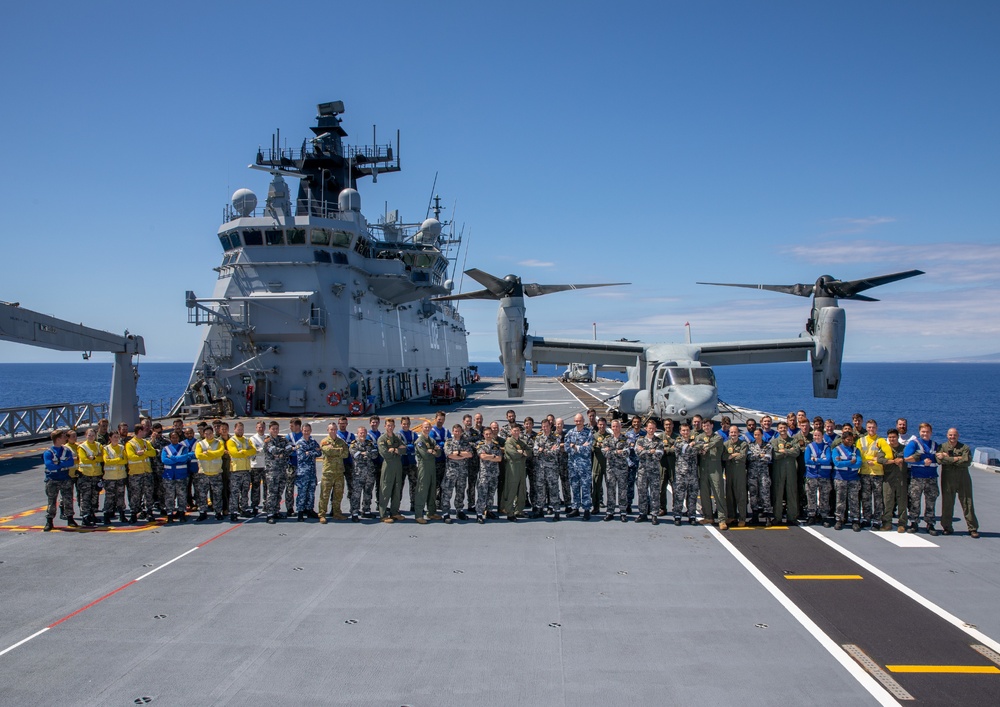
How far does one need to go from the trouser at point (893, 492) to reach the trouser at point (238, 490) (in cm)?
926

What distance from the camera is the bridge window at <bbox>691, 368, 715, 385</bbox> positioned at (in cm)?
1708

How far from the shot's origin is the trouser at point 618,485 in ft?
30.9

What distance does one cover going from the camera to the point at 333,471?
930 centimetres

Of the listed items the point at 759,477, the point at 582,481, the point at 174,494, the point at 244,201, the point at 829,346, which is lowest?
the point at 174,494

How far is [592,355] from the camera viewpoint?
70.9ft

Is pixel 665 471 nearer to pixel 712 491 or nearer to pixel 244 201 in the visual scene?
pixel 712 491

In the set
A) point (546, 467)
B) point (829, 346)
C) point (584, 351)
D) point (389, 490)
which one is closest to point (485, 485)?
point (546, 467)

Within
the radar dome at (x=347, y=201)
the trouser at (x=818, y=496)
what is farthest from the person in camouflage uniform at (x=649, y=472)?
the radar dome at (x=347, y=201)

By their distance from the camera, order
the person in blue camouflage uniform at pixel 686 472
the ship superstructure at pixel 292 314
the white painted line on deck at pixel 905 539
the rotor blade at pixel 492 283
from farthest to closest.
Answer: the ship superstructure at pixel 292 314 → the rotor blade at pixel 492 283 → the person in blue camouflage uniform at pixel 686 472 → the white painted line on deck at pixel 905 539

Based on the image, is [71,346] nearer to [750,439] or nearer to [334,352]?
[334,352]

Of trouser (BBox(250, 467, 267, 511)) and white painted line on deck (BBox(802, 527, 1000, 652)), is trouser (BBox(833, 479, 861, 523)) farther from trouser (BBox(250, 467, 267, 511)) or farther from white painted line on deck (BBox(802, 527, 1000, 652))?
trouser (BBox(250, 467, 267, 511))

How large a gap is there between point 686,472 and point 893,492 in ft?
9.34

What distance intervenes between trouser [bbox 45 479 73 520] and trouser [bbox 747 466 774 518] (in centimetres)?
995

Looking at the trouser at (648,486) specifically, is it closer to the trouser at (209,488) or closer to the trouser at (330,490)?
the trouser at (330,490)
